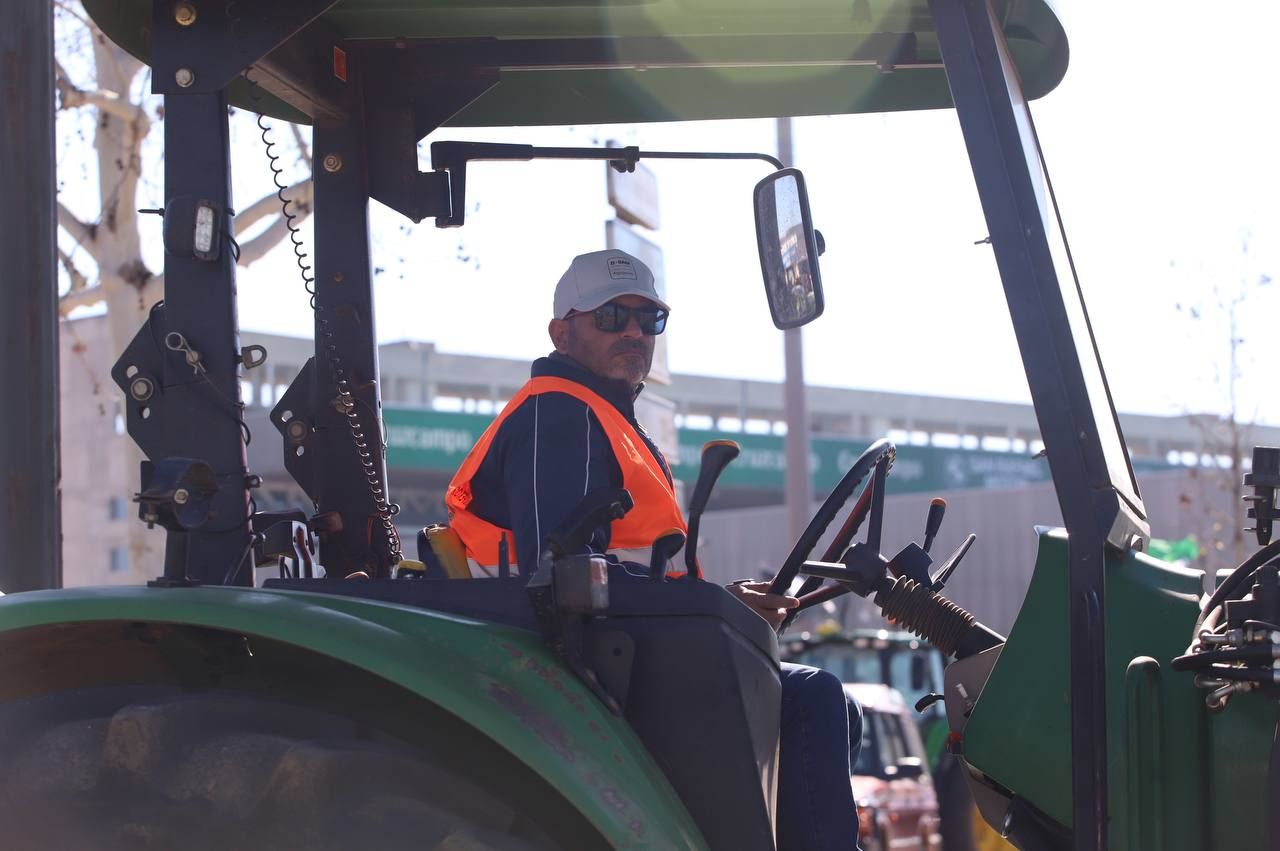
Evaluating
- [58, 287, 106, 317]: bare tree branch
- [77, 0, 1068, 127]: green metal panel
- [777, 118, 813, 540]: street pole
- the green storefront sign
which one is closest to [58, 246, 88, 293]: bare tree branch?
[58, 287, 106, 317]: bare tree branch

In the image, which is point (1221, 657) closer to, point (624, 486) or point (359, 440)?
point (624, 486)

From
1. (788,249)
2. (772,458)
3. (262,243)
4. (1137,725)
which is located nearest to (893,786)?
(262,243)

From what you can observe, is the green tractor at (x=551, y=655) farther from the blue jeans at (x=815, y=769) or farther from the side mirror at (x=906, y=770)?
the side mirror at (x=906, y=770)

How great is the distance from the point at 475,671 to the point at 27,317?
9.50 ft

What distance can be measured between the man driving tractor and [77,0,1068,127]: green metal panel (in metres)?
0.58

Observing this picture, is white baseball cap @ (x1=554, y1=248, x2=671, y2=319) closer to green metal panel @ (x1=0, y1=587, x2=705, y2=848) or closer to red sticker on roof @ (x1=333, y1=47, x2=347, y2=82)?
red sticker on roof @ (x1=333, y1=47, x2=347, y2=82)

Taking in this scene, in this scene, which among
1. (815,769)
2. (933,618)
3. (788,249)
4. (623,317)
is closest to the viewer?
(815,769)

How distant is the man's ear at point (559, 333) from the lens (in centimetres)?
354

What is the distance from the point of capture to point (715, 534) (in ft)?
110

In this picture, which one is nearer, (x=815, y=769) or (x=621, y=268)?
(x=815, y=769)

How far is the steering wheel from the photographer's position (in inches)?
114

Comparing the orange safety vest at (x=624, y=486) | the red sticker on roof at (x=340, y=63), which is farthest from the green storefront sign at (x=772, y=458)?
the orange safety vest at (x=624, y=486)

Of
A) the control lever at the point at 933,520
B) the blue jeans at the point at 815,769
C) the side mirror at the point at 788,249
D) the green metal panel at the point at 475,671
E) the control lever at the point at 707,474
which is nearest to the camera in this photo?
the green metal panel at the point at 475,671

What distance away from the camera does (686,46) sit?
349 cm
